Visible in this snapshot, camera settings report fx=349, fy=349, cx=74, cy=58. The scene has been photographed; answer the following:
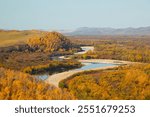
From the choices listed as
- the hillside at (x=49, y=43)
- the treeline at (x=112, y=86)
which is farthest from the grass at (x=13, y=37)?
the treeline at (x=112, y=86)

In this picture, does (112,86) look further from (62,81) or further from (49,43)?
(49,43)

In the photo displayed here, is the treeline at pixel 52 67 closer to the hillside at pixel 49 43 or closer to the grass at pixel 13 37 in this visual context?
the grass at pixel 13 37

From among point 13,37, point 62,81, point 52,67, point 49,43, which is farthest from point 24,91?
point 49,43

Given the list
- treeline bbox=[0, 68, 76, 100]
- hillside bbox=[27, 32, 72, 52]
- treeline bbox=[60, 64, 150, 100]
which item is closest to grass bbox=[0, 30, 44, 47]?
hillside bbox=[27, 32, 72, 52]

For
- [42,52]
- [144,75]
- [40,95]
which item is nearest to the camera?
[40,95]

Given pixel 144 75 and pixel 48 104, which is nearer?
pixel 48 104

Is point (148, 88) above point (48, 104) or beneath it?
beneath

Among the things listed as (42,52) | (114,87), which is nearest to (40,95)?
(114,87)

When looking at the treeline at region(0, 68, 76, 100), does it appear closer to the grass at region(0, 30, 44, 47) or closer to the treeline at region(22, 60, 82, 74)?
the treeline at region(22, 60, 82, 74)

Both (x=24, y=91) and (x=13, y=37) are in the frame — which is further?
(x=13, y=37)

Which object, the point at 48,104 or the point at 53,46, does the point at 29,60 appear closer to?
the point at 53,46
